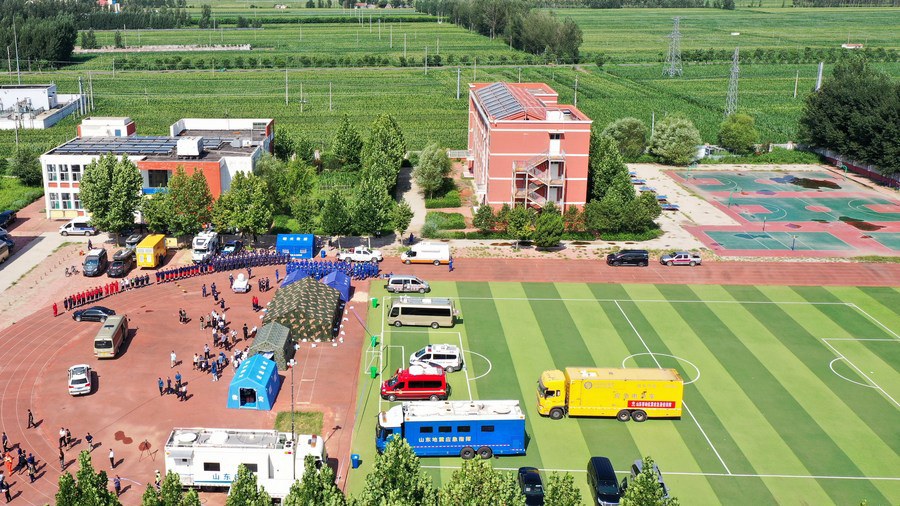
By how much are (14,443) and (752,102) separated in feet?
484

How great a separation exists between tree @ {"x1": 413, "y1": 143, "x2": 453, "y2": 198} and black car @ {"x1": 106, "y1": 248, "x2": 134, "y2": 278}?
35281 mm

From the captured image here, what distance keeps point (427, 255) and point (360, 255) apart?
626 cm

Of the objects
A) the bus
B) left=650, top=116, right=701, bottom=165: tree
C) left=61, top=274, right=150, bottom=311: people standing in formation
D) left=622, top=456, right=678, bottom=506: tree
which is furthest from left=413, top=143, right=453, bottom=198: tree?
left=622, top=456, right=678, bottom=506: tree

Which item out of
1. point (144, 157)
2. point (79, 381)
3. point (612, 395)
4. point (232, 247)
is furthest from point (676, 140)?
point (79, 381)

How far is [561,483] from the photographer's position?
127 ft

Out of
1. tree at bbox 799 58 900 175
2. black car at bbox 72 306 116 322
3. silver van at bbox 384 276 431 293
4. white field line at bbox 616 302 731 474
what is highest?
tree at bbox 799 58 900 175

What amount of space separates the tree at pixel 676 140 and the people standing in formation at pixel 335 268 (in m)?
57.3

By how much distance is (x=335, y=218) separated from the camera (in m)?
81.8

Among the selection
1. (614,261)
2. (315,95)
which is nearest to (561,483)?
(614,261)

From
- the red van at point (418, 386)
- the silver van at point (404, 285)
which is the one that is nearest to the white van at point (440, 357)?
the red van at point (418, 386)

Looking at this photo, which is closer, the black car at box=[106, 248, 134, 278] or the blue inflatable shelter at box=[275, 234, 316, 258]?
the black car at box=[106, 248, 134, 278]

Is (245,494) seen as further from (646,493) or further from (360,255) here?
(360,255)

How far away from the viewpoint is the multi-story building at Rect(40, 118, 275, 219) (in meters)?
89.9

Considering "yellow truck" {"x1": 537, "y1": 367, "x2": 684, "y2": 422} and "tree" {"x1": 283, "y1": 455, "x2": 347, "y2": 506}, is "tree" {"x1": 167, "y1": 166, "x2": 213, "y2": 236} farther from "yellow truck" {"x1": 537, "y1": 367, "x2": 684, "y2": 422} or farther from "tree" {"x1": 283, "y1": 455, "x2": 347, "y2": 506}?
"tree" {"x1": 283, "y1": 455, "x2": 347, "y2": 506}
